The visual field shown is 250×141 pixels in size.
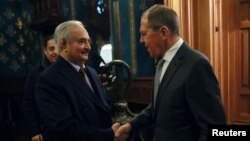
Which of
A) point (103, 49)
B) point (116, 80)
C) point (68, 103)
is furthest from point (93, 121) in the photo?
point (103, 49)

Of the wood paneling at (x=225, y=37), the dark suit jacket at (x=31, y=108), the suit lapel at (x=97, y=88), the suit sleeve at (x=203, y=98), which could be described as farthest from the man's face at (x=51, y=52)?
the suit sleeve at (x=203, y=98)

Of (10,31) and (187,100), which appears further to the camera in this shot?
(10,31)

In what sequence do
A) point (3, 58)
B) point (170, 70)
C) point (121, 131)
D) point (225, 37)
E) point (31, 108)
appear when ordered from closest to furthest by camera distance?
point (170, 70) → point (121, 131) → point (31, 108) → point (225, 37) → point (3, 58)

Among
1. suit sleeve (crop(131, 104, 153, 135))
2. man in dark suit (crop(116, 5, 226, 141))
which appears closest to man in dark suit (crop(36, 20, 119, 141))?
suit sleeve (crop(131, 104, 153, 135))

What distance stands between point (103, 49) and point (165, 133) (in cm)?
319

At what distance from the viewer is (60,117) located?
5.44ft

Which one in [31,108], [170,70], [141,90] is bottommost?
[141,90]

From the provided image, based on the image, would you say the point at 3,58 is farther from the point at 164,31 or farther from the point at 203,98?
the point at 203,98

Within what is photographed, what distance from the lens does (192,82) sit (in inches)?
56.0

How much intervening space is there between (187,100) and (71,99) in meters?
0.61

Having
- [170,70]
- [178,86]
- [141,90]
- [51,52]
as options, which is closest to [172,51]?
[170,70]

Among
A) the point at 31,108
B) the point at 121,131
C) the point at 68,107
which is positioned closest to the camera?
the point at 68,107

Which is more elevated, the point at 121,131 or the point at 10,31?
the point at 10,31

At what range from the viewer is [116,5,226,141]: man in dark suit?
1.41 m
